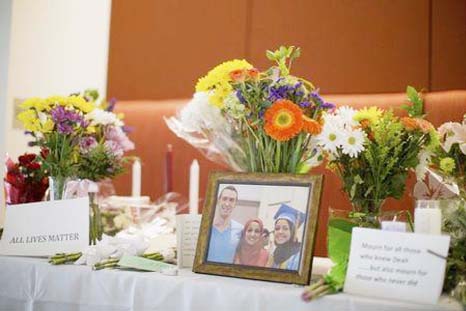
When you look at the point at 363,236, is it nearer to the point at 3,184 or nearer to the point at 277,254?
the point at 277,254

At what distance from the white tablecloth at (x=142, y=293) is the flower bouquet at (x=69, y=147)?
0.78ft

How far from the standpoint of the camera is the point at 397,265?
1.00m

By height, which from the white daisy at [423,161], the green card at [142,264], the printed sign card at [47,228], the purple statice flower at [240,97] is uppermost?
the purple statice flower at [240,97]

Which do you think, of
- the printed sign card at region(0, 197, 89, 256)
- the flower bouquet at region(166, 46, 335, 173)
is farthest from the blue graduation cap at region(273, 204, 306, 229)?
the printed sign card at region(0, 197, 89, 256)

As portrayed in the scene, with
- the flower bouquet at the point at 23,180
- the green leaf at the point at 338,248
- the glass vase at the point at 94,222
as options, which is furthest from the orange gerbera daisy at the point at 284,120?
the flower bouquet at the point at 23,180

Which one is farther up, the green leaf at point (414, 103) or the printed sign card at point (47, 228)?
the green leaf at point (414, 103)

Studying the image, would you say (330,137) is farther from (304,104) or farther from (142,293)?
(142,293)

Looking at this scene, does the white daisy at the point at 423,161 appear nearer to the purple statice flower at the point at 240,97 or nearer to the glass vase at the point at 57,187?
the purple statice flower at the point at 240,97

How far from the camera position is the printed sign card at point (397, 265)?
0.96 m

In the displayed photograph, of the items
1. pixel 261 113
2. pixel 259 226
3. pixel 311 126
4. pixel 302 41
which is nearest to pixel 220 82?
pixel 261 113

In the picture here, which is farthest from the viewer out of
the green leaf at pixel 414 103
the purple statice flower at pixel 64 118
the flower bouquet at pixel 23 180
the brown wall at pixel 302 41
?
the brown wall at pixel 302 41

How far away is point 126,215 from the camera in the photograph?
1.88 metres

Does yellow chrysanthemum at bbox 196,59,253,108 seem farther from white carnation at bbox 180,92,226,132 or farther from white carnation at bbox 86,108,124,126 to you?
white carnation at bbox 86,108,124,126

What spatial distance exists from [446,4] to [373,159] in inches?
44.0
